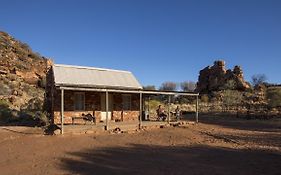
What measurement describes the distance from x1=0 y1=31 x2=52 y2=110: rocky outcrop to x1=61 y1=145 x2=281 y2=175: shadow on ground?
22.7 metres

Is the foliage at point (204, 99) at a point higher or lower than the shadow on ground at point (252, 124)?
higher

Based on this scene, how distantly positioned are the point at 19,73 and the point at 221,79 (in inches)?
1359

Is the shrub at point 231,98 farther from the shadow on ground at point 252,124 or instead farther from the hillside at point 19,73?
the hillside at point 19,73

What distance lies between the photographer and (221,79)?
60469 millimetres

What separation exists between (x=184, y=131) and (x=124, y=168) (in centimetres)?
996

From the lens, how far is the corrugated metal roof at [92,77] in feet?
69.0

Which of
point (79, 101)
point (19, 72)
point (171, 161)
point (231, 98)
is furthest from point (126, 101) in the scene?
point (231, 98)

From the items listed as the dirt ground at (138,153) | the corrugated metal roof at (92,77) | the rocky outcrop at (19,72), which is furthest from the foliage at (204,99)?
the dirt ground at (138,153)

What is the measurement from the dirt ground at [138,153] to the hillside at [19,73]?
17.9m

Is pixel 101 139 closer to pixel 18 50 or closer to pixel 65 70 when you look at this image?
pixel 65 70

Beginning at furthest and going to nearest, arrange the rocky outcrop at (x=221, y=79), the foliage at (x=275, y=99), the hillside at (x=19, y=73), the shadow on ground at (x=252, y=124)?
the rocky outcrop at (x=221, y=79)
the foliage at (x=275, y=99)
the hillside at (x=19, y=73)
the shadow on ground at (x=252, y=124)

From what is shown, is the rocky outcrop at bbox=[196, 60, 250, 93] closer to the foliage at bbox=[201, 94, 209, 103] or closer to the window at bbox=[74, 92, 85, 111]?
the foliage at bbox=[201, 94, 209, 103]

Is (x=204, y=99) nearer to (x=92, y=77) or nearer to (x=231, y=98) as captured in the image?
(x=231, y=98)

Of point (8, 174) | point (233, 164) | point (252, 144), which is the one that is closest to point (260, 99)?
point (252, 144)
